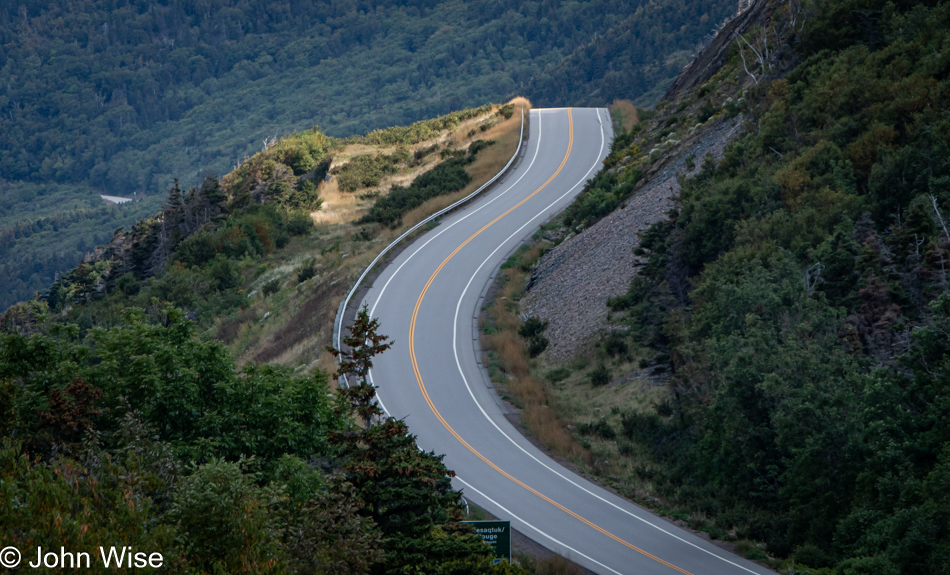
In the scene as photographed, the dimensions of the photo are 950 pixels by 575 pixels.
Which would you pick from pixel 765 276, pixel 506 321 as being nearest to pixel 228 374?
pixel 765 276

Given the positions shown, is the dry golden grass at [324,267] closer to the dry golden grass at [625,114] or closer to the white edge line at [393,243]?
the white edge line at [393,243]

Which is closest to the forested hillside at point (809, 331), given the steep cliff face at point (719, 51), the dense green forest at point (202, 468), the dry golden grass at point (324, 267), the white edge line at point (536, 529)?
the white edge line at point (536, 529)

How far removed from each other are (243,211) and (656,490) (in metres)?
38.3

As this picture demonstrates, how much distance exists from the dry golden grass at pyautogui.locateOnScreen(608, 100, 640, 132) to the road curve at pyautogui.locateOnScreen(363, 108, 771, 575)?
41.8ft

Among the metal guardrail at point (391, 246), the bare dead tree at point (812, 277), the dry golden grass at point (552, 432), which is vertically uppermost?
the bare dead tree at point (812, 277)

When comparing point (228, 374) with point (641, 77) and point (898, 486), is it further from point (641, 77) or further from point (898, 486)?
point (641, 77)

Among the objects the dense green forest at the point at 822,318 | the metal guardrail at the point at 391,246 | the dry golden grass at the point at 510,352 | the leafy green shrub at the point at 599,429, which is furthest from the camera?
the metal guardrail at the point at 391,246

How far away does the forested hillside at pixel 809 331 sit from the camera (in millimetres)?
13406

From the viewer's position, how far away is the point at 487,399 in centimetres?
2469

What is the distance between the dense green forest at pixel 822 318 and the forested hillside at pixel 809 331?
48 mm

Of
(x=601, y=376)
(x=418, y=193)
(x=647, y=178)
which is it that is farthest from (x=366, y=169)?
(x=601, y=376)

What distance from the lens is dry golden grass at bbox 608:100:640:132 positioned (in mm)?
58716

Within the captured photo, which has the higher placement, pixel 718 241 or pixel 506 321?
pixel 718 241

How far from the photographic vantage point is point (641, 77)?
13512 cm
